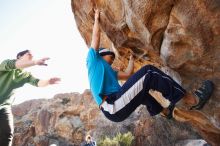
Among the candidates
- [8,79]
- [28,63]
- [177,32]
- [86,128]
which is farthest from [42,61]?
[86,128]

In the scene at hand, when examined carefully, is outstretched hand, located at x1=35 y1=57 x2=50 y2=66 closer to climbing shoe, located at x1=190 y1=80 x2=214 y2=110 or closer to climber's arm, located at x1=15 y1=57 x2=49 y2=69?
climber's arm, located at x1=15 y1=57 x2=49 y2=69

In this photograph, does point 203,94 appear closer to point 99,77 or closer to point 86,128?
point 99,77

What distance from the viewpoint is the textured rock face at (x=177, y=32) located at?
5242 mm

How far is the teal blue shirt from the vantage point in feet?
16.4

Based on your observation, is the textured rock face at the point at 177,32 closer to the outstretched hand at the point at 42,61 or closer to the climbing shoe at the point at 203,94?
the climbing shoe at the point at 203,94

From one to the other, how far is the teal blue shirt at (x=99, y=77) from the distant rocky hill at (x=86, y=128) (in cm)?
1629

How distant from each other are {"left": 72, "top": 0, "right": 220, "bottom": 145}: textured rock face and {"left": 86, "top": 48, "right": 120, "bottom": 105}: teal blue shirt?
5.16ft

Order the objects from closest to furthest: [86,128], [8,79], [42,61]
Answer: [42,61]
[8,79]
[86,128]

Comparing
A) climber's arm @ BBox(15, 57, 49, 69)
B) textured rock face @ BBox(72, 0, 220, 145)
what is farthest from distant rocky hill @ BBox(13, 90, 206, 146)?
climber's arm @ BBox(15, 57, 49, 69)

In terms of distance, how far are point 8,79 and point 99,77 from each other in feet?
5.46

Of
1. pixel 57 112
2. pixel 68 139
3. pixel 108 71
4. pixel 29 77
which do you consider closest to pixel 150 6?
pixel 108 71

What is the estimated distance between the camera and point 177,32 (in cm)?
576

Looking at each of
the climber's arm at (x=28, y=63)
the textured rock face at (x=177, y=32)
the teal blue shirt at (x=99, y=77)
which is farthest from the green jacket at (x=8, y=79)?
the textured rock face at (x=177, y=32)

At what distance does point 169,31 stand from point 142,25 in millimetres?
665
